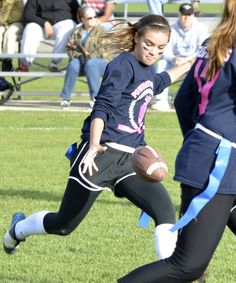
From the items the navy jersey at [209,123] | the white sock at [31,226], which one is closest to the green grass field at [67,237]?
the white sock at [31,226]

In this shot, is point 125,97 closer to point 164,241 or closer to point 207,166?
point 164,241

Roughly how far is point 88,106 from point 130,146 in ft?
36.3

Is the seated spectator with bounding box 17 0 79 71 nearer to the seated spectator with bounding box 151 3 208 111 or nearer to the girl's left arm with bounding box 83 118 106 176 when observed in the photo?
the seated spectator with bounding box 151 3 208 111

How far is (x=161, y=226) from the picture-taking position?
5512mm

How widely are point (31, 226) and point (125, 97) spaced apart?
3.41ft

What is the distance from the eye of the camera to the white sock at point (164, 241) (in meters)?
5.35

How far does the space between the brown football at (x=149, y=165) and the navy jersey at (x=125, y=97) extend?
674 millimetres

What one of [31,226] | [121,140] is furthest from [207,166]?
[31,226]

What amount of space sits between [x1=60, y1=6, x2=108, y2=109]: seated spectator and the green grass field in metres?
2.12

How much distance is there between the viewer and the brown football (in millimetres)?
4938

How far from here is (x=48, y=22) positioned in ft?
55.7

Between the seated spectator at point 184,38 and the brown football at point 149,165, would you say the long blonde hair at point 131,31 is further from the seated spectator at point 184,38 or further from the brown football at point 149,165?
the seated spectator at point 184,38

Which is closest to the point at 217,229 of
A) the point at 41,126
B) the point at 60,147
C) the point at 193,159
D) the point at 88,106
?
the point at 193,159

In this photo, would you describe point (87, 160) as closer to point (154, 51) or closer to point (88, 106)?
point (154, 51)
